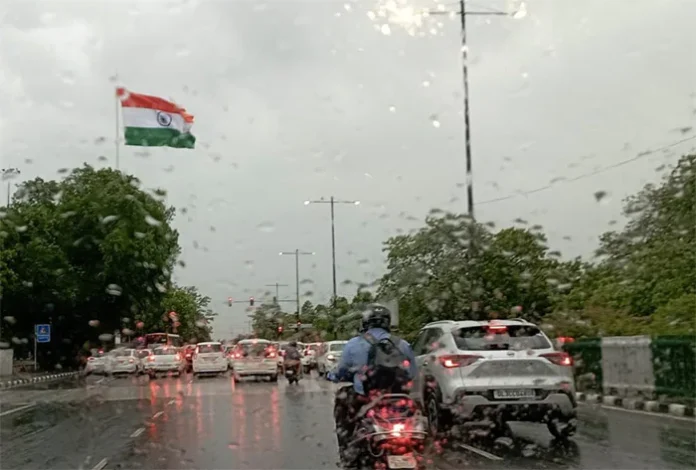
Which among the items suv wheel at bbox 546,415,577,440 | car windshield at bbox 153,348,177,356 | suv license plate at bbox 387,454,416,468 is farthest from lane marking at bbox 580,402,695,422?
car windshield at bbox 153,348,177,356

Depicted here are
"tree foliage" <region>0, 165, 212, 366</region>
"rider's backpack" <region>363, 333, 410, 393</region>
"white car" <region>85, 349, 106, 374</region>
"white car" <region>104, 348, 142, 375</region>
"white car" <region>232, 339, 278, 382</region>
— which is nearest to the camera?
"rider's backpack" <region>363, 333, 410, 393</region>

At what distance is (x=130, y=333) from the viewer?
52.4 meters

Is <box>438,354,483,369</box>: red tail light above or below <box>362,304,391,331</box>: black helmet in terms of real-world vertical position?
below

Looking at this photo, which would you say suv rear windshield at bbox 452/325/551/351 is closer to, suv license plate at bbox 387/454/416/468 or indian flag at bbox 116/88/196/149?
suv license plate at bbox 387/454/416/468

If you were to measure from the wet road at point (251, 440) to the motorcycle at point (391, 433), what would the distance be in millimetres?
2170

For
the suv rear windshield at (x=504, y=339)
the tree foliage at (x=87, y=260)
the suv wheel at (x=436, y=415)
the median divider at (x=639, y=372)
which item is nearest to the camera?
the suv rear windshield at (x=504, y=339)

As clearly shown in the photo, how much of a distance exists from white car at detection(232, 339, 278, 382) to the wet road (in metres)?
11.3

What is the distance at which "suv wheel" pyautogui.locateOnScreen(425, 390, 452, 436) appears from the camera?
→ 35.3 feet

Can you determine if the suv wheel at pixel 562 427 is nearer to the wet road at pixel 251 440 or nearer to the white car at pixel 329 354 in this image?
the wet road at pixel 251 440

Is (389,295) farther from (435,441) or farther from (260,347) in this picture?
(435,441)

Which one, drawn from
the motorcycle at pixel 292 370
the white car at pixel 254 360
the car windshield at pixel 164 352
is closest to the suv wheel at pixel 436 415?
the motorcycle at pixel 292 370

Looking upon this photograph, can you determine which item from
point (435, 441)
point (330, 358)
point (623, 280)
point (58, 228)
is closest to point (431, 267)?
point (330, 358)

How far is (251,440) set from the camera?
37.8ft

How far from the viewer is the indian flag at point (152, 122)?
2319 cm
